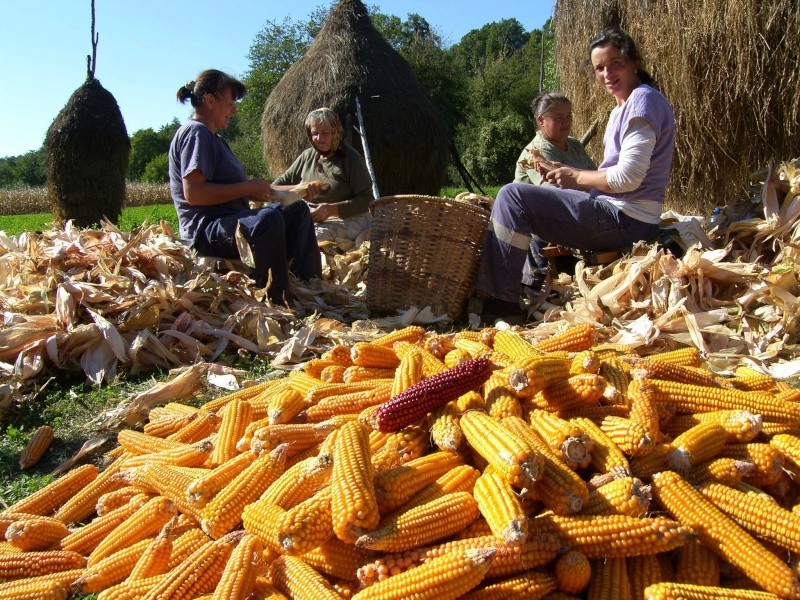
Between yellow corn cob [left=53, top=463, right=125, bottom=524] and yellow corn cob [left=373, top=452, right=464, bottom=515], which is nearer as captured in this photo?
yellow corn cob [left=373, top=452, right=464, bottom=515]

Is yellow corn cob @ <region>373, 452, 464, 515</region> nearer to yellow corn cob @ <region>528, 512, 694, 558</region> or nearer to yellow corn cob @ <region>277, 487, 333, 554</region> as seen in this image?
yellow corn cob @ <region>277, 487, 333, 554</region>

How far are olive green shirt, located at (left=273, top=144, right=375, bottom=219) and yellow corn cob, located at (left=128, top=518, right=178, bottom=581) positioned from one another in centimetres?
459

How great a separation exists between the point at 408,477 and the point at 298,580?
37 centimetres

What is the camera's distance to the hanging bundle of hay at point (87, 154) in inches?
527

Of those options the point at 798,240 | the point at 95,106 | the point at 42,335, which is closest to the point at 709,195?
the point at 798,240

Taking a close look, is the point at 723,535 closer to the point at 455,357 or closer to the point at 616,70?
the point at 455,357

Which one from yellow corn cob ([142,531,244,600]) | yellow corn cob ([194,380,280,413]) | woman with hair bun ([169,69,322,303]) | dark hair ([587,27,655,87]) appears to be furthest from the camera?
woman with hair bun ([169,69,322,303])

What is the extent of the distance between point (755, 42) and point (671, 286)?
3.44m

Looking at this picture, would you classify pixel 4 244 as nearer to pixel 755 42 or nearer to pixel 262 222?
pixel 262 222

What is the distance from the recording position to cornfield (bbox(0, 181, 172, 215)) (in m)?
30.8

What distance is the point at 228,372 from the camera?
143 inches

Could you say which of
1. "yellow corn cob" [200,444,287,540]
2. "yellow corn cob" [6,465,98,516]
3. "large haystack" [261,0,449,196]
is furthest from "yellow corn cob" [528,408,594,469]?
"large haystack" [261,0,449,196]

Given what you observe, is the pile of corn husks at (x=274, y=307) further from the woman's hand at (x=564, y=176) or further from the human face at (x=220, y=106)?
the human face at (x=220, y=106)

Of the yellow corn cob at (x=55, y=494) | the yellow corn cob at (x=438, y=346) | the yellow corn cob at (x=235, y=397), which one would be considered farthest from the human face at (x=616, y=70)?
the yellow corn cob at (x=55, y=494)
